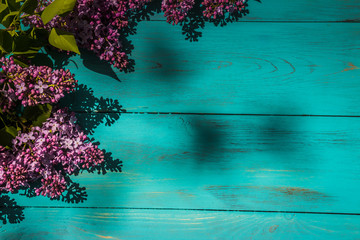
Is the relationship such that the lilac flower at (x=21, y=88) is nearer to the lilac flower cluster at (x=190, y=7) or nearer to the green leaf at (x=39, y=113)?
the green leaf at (x=39, y=113)

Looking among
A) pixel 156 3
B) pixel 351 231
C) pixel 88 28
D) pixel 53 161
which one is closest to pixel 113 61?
pixel 88 28

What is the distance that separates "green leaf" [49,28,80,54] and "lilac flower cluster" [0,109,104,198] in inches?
7.6

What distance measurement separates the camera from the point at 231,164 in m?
0.99

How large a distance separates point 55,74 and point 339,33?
32.1 inches

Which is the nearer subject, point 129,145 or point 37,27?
point 37,27

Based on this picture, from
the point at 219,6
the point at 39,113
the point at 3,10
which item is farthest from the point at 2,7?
the point at 219,6

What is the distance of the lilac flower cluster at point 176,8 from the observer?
933 millimetres

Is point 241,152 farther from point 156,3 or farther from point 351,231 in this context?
point 156,3

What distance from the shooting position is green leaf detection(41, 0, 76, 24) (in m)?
0.79

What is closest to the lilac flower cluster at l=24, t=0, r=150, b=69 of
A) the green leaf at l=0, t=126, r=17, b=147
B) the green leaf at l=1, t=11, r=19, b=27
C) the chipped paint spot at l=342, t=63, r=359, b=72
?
the green leaf at l=1, t=11, r=19, b=27

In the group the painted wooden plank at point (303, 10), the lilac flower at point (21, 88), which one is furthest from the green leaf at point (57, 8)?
the painted wooden plank at point (303, 10)

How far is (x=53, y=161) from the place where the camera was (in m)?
0.93

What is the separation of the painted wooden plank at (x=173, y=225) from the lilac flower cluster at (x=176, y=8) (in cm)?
58

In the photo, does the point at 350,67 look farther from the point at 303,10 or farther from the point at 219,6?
the point at 219,6
